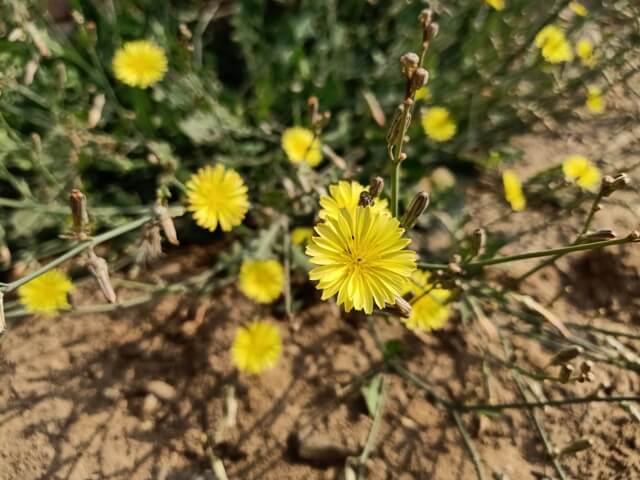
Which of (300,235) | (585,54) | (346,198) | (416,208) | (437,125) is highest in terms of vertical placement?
(585,54)

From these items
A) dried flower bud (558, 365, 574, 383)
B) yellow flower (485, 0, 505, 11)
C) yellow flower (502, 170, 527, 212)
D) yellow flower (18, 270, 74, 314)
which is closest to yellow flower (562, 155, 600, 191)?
yellow flower (502, 170, 527, 212)

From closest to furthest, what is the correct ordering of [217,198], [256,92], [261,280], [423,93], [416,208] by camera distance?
[416,208], [217,198], [261,280], [423,93], [256,92]

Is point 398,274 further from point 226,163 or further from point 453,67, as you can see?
point 453,67

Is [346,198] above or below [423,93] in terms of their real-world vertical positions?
below

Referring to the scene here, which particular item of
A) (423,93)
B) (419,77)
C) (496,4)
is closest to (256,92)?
(423,93)

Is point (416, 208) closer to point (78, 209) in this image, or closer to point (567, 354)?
point (567, 354)

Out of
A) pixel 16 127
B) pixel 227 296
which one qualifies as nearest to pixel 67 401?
pixel 227 296

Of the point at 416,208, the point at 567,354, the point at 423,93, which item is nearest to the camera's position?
the point at 416,208
